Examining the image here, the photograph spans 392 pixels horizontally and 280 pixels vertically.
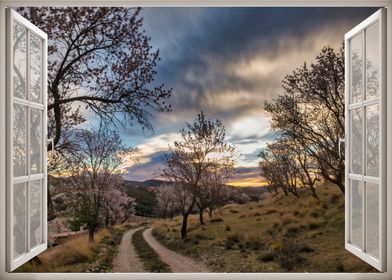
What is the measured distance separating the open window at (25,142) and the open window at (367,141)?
2.12 meters

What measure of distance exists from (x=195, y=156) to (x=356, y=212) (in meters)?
1.77

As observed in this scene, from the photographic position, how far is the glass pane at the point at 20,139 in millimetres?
2510

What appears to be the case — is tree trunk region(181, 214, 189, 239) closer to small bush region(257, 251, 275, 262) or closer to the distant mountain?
the distant mountain

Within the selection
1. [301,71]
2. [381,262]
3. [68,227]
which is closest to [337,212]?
[301,71]

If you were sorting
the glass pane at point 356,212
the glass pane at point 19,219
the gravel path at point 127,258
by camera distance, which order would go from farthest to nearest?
the gravel path at point 127,258, the glass pane at point 356,212, the glass pane at point 19,219

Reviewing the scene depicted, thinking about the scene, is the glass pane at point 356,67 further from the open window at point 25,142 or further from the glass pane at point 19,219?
the glass pane at point 19,219

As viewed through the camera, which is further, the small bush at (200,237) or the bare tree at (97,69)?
the small bush at (200,237)

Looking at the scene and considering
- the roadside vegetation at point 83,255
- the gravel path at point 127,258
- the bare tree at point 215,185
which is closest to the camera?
the roadside vegetation at point 83,255

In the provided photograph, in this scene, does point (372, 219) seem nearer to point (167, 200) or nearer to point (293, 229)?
point (293, 229)

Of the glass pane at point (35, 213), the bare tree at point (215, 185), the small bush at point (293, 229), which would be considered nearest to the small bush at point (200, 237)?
the bare tree at point (215, 185)

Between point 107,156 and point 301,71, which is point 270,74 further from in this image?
point 107,156

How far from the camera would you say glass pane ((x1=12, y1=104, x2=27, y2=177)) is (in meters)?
2.51

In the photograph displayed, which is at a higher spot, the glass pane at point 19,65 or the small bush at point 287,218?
the glass pane at point 19,65

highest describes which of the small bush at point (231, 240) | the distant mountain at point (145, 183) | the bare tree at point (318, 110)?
the bare tree at point (318, 110)
